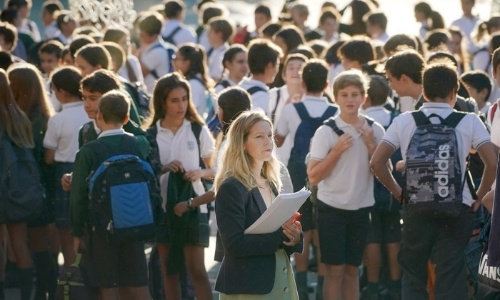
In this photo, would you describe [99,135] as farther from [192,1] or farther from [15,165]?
[192,1]

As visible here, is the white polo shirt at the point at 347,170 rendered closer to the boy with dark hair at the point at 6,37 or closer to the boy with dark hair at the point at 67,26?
the boy with dark hair at the point at 6,37

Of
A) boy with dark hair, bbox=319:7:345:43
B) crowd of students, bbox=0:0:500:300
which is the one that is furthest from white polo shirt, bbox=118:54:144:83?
boy with dark hair, bbox=319:7:345:43

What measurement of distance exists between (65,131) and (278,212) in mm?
3773

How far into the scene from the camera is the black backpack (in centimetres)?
1035

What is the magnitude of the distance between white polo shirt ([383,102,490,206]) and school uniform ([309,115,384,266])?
62 cm

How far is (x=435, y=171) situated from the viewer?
898 cm

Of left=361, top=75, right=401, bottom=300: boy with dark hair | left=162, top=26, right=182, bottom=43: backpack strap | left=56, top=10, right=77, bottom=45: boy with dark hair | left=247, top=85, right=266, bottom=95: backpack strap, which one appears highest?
left=56, top=10, right=77, bottom=45: boy with dark hair

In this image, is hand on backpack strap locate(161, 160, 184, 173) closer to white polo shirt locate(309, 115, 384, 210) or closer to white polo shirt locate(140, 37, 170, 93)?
white polo shirt locate(309, 115, 384, 210)

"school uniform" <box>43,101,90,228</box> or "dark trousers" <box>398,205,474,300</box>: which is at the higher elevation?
"school uniform" <box>43,101,90,228</box>

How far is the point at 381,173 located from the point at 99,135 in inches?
72.6

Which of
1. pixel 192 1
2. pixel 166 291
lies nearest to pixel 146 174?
pixel 166 291

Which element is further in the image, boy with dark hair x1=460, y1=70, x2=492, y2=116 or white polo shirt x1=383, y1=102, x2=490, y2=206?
boy with dark hair x1=460, y1=70, x2=492, y2=116

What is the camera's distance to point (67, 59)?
13.3 metres

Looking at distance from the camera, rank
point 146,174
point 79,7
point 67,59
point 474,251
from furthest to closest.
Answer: point 79,7
point 67,59
point 146,174
point 474,251
